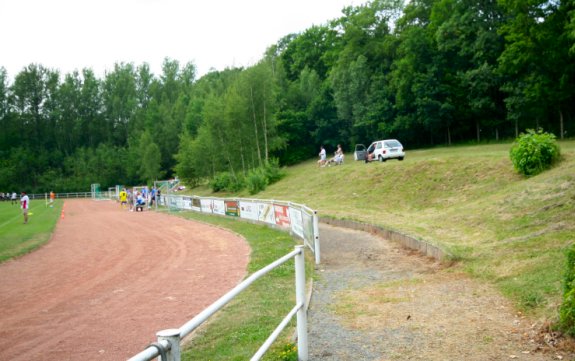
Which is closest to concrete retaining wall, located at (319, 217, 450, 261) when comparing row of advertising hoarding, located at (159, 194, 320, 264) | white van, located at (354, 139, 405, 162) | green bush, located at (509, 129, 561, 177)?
row of advertising hoarding, located at (159, 194, 320, 264)

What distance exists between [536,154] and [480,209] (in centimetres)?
462

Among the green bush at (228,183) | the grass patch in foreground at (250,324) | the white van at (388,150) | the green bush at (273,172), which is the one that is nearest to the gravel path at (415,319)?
the grass patch in foreground at (250,324)

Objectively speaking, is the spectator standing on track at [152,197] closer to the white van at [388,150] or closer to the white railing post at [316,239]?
the white van at [388,150]

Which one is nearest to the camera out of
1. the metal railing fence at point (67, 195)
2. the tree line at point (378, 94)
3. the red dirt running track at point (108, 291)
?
the red dirt running track at point (108, 291)

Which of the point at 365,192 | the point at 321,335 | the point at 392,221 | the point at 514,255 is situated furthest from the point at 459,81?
the point at 321,335

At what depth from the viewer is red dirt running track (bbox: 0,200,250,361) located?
7953mm

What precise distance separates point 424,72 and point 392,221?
128 ft

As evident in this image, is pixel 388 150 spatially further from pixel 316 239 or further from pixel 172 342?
pixel 172 342

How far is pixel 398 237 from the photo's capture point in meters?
15.2

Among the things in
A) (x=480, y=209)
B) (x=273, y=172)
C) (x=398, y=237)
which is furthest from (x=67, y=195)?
(x=480, y=209)

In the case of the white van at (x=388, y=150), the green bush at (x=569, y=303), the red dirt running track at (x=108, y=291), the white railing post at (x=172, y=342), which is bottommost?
the red dirt running track at (x=108, y=291)

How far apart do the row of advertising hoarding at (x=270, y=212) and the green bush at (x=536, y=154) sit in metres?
9.54

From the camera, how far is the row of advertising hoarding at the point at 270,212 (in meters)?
13.9

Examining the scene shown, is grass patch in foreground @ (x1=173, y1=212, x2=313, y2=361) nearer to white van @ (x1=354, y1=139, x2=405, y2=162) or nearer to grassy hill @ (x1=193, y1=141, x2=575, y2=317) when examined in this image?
grassy hill @ (x1=193, y1=141, x2=575, y2=317)
